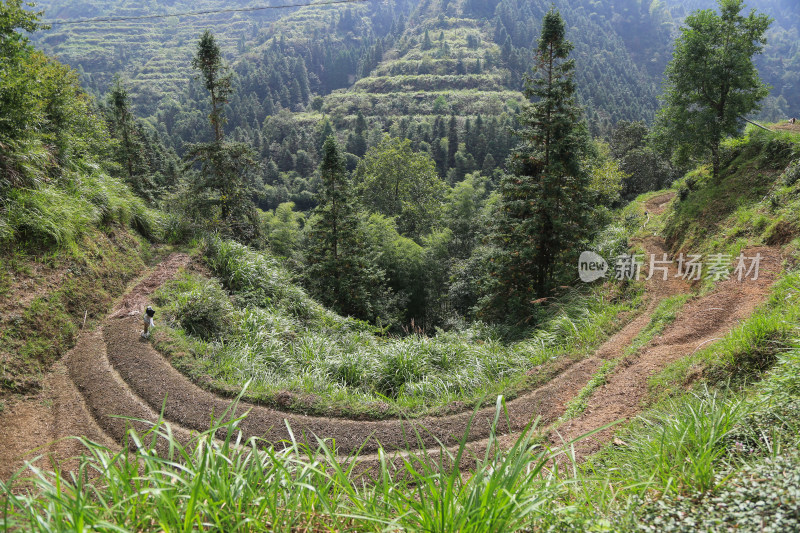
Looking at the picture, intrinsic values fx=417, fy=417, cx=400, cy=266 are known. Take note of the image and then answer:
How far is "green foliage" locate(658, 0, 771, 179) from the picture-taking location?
14.0 m

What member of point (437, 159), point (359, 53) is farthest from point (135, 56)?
point (437, 159)

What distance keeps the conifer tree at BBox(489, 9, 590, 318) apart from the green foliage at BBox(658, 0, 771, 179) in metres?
5.16

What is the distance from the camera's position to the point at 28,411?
6.42m

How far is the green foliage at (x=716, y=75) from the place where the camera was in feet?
46.0

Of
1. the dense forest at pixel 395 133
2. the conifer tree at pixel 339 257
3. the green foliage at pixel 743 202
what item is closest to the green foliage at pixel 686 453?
the green foliage at pixel 743 202

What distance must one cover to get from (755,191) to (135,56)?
251 metres

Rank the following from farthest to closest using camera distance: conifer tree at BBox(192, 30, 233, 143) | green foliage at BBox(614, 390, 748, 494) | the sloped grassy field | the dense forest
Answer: the dense forest, conifer tree at BBox(192, 30, 233, 143), the sloped grassy field, green foliage at BBox(614, 390, 748, 494)

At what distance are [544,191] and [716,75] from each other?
795 cm

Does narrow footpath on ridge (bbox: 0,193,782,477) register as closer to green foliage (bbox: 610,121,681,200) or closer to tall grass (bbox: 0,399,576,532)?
tall grass (bbox: 0,399,576,532)

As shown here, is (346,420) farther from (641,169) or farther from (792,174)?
(641,169)

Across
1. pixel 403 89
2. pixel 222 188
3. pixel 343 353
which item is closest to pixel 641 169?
pixel 222 188

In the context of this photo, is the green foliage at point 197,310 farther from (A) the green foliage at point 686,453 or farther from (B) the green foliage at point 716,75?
(B) the green foliage at point 716,75

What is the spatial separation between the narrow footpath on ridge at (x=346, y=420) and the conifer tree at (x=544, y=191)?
4.65m

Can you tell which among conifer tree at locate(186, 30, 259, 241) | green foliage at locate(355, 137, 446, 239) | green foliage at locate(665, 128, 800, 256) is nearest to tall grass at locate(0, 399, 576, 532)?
green foliage at locate(665, 128, 800, 256)
